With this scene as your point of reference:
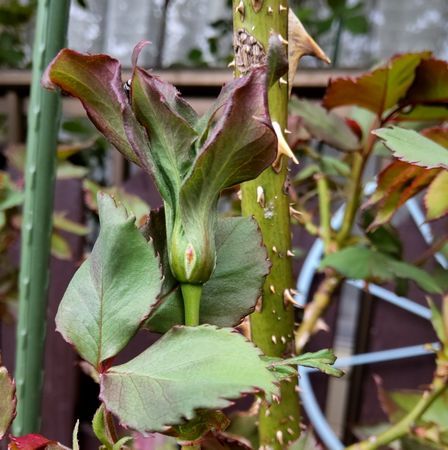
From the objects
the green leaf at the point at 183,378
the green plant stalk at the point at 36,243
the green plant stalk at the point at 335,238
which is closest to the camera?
the green leaf at the point at 183,378

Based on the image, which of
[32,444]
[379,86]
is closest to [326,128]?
[379,86]

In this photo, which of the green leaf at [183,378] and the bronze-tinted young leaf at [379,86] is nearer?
the green leaf at [183,378]

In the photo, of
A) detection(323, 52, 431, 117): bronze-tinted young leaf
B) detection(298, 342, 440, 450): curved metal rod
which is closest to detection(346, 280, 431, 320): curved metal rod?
detection(298, 342, 440, 450): curved metal rod

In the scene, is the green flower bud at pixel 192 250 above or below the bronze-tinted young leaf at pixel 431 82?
below

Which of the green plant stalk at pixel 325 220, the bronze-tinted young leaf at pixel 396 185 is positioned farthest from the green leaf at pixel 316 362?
the green plant stalk at pixel 325 220

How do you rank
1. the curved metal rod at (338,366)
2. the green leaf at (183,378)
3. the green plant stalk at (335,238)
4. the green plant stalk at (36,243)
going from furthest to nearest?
the curved metal rod at (338,366) → the green plant stalk at (335,238) → the green plant stalk at (36,243) → the green leaf at (183,378)

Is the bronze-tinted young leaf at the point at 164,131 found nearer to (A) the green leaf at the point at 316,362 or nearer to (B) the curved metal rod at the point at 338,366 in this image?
(A) the green leaf at the point at 316,362
